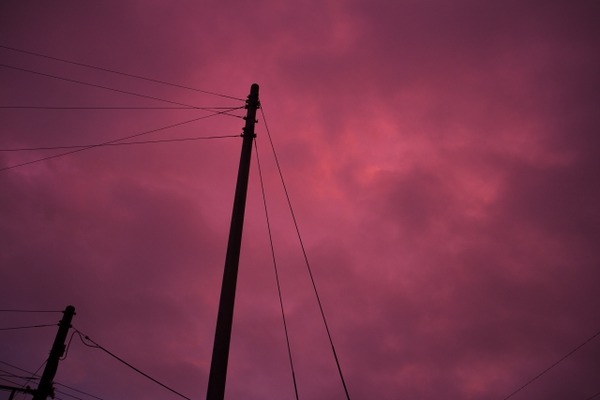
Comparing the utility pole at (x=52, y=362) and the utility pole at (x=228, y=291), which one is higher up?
the utility pole at (x=52, y=362)

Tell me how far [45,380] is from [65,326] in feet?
7.90

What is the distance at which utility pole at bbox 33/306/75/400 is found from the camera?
18.0 meters

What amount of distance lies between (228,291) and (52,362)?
15993 millimetres

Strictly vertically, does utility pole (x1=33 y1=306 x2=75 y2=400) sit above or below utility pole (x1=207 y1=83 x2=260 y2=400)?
above

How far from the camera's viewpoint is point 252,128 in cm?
957

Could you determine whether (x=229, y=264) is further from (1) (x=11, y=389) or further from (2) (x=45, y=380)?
(1) (x=11, y=389)

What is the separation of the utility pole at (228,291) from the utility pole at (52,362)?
15.4 metres

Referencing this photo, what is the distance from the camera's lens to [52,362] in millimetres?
18438

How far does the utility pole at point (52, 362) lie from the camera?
59.2ft

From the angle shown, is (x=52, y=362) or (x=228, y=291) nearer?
(x=228, y=291)

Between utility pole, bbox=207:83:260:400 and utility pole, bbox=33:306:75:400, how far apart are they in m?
15.4

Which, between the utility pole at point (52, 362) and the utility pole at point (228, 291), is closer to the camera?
the utility pole at point (228, 291)

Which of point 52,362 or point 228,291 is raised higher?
point 52,362

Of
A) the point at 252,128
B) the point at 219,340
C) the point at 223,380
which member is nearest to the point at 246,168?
the point at 252,128
